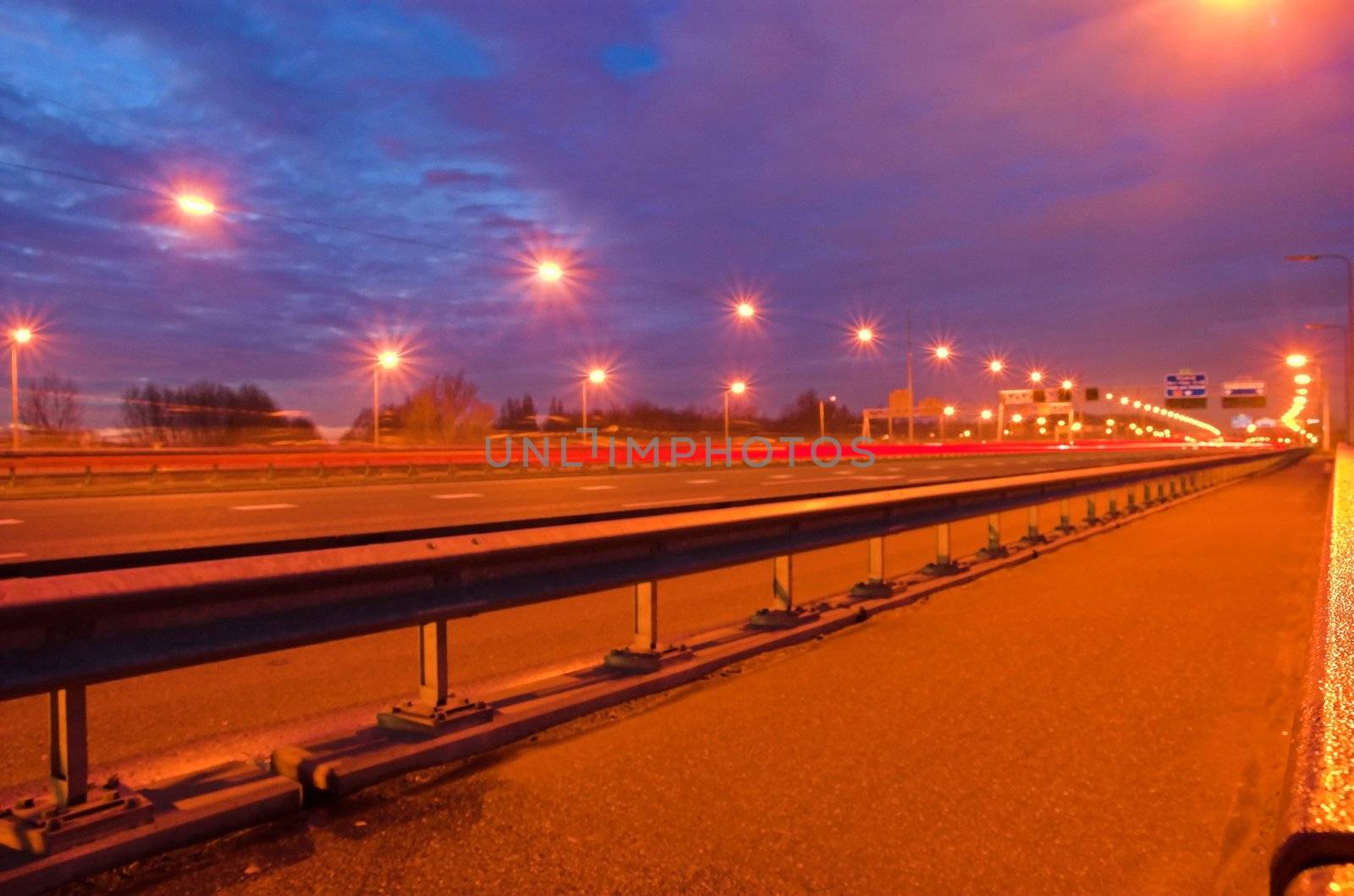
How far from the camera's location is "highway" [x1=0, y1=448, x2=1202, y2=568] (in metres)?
16.3

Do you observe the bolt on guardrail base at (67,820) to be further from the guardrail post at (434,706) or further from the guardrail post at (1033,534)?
the guardrail post at (1033,534)

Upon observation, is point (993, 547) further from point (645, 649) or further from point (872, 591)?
point (645, 649)

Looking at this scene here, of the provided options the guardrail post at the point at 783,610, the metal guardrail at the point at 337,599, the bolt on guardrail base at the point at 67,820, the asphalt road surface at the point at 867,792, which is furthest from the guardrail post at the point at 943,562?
the bolt on guardrail base at the point at 67,820

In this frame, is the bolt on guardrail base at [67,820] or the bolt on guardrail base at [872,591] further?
the bolt on guardrail base at [872,591]

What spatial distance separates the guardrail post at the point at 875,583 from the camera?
355 inches

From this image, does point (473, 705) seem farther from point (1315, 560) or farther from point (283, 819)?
point (1315, 560)

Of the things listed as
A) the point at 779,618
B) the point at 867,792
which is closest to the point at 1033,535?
the point at 779,618

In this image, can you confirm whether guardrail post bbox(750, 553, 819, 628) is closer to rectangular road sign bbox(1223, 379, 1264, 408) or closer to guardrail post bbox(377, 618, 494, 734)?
guardrail post bbox(377, 618, 494, 734)

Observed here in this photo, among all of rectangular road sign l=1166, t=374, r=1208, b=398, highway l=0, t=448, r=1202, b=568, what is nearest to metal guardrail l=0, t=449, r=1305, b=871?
highway l=0, t=448, r=1202, b=568

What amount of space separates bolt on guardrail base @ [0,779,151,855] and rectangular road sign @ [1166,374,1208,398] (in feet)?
321

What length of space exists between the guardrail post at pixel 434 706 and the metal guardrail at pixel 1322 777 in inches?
134

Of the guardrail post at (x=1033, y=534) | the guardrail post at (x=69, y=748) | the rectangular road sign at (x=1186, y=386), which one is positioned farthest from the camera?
the rectangular road sign at (x=1186, y=386)

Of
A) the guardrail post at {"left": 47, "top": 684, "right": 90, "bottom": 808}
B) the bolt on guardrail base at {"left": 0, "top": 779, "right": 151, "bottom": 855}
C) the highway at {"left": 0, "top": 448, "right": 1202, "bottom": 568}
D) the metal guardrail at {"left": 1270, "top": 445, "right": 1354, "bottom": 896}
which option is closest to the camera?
the metal guardrail at {"left": 1270, "top": 445, "right": 1354, "bottom": 896}

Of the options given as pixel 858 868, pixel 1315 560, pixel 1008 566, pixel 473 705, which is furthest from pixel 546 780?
pixel 1315 560
